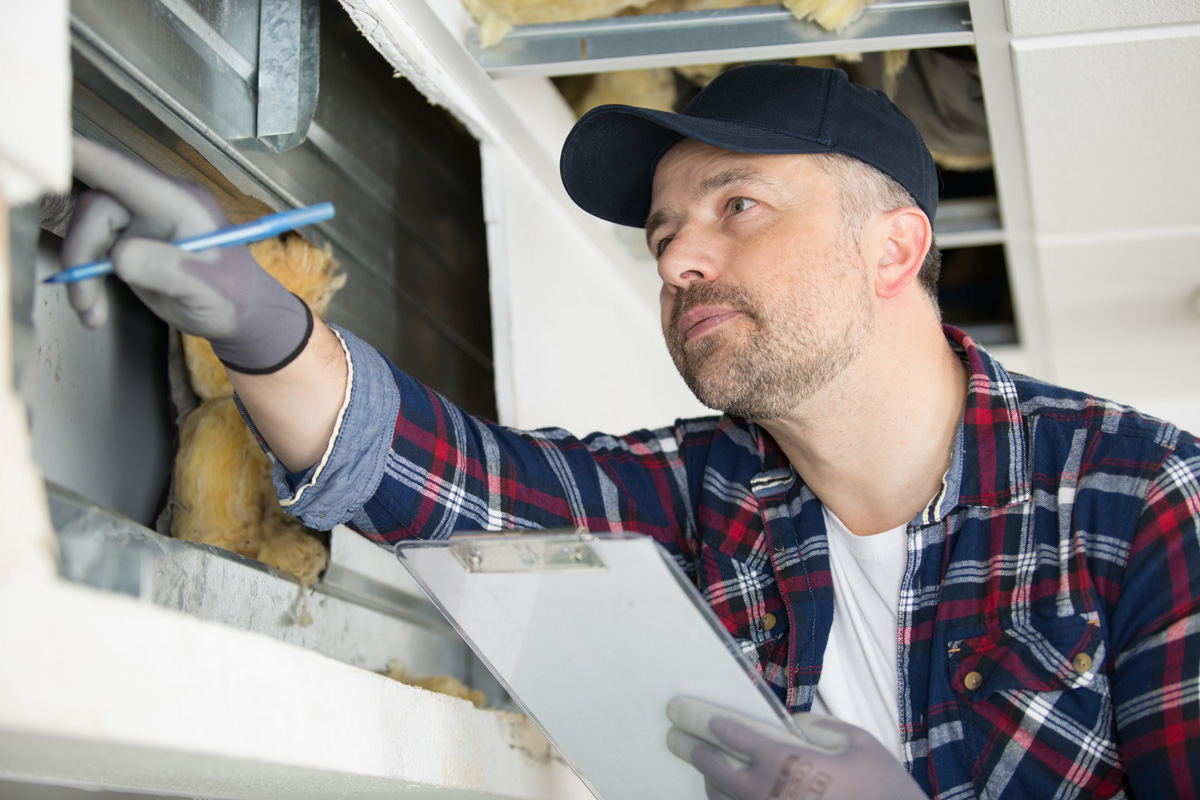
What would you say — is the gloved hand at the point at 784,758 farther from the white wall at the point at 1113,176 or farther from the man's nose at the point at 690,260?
the white wall at the point at 1113,176

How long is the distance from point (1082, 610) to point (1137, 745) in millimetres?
155

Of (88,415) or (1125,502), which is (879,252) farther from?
(88,415)

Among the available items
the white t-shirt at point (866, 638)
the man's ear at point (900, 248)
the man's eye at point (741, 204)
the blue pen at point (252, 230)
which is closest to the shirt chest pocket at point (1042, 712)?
the white t-shirt at point (866, 638)

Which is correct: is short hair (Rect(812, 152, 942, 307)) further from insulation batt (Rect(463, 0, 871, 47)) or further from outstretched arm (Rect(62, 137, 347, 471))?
outstretched arm (Rect(62, 137, 347, 471))

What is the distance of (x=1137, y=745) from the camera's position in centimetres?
105

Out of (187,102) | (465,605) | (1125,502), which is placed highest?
(187,102)

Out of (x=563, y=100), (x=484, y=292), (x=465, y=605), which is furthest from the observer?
(x=484, y=292)

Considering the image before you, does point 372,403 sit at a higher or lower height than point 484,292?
lower

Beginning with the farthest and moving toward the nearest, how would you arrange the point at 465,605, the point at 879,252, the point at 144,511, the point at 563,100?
the point at 563,100
the point at 879,252
the point at 144,511
the point at 465,605

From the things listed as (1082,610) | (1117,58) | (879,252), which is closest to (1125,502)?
(1082,610)

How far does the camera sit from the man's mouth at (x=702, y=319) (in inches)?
51.9

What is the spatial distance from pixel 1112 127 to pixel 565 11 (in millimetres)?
923

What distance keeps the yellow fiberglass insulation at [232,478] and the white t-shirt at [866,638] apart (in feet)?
2.34

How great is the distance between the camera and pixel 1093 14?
1.33 metres
